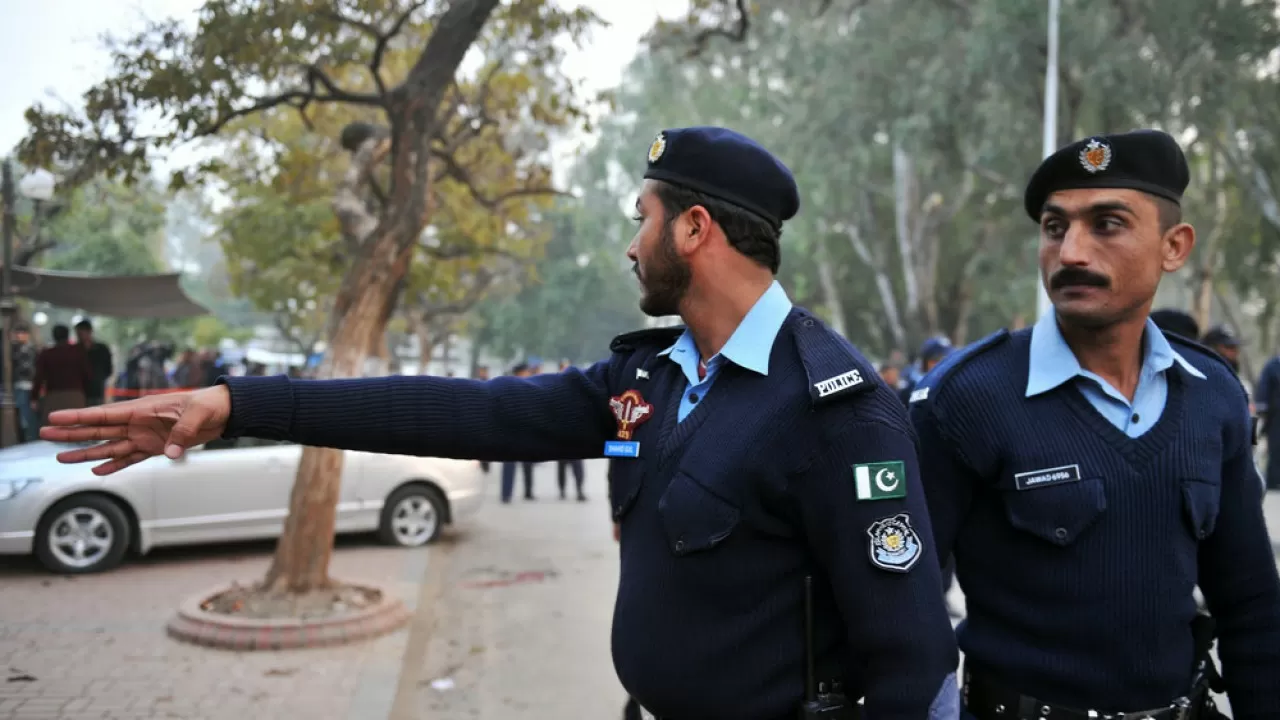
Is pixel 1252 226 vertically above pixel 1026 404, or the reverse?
pixel 1252 226

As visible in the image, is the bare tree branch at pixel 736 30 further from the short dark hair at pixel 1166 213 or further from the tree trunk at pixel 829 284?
the tree trunk at pixel 829 284

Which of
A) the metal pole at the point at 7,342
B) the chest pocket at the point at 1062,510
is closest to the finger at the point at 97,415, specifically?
the chest pocket at the point at 1062,510

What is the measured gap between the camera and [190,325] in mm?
44375

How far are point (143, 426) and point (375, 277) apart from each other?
5667 mm

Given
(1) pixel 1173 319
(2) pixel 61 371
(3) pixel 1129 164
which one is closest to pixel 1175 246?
(3) pixel 1129 164

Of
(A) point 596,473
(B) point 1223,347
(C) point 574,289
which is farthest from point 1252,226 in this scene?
(C) point 574,289

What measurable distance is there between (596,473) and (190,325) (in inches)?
1146

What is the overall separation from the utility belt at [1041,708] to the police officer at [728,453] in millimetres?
428

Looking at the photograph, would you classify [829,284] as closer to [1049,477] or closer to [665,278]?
[1049,477]

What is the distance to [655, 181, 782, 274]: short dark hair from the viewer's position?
204 cm

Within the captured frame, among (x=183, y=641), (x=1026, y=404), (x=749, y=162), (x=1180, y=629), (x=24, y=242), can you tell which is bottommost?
(x=183, y=641)

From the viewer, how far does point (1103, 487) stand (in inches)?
84.0

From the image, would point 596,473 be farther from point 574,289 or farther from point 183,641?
point 574,289

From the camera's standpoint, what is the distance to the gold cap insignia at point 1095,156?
2.27m
